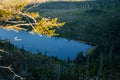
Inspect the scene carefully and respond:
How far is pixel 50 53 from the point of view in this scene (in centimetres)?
11688

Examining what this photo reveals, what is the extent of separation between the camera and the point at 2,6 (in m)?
8.07

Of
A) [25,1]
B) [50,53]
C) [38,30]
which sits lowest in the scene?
[50,53]

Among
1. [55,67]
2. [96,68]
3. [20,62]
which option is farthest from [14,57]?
[96,68]

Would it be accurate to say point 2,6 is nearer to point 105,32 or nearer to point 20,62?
point 20,62

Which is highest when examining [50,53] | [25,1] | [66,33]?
[25,1]

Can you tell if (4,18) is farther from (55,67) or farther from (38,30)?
(55,67)

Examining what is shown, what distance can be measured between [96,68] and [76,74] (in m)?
12.9

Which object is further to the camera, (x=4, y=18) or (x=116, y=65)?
(x=116, y=65)

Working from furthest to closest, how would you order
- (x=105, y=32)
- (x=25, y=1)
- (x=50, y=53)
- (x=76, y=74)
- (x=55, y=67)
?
(x=105, y=32), (x=50, y=53), (x=55, y=67), (x=76, y=74), (x=25, y=1)

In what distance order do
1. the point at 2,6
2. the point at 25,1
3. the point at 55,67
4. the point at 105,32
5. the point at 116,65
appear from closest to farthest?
the point at 2,6, the point at 25,1, the point at 55,67, the point at 116,65, the point at 105,32

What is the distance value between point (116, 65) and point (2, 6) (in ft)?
302

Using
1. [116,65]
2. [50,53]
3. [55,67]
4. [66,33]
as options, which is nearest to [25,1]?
[55,67]

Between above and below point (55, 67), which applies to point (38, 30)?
above

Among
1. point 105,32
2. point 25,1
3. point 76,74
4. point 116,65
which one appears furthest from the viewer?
point 105,32
